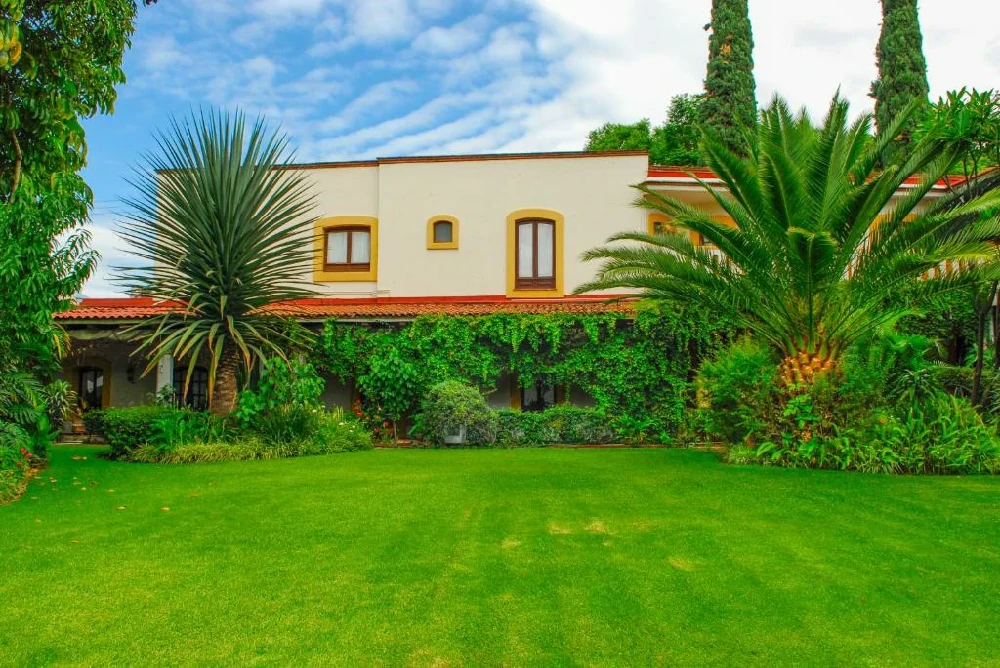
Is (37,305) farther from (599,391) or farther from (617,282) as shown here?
(599,391)

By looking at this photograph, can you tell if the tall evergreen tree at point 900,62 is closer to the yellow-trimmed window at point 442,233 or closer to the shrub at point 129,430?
the yellow-trimmed window at point 442,233

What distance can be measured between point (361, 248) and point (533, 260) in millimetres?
4567

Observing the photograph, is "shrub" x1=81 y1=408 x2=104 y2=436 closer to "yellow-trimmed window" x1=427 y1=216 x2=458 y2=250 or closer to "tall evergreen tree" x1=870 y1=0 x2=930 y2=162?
"yellow-trimmed window" x1=427 y1=216 x2=458 y2=250

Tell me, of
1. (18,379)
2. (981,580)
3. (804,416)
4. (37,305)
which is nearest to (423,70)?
(37,305)

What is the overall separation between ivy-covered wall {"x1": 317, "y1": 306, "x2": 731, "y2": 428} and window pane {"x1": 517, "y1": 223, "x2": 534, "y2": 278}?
3317 mm

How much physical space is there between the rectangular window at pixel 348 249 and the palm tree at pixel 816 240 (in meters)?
9.48

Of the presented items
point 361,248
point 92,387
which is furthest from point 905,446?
point 92,387

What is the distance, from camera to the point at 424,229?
19062 mm

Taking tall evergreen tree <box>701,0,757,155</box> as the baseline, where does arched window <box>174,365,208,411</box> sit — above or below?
below

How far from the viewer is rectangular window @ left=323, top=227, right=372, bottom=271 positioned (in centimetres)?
1933

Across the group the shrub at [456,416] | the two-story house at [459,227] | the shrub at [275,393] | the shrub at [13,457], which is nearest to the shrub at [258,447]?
the shrub at [275,393]

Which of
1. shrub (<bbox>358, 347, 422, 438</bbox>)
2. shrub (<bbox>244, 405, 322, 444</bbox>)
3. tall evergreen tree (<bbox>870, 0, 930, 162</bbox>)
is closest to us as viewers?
shrub (<bbox>244, 405, 322, 444</bbox>)

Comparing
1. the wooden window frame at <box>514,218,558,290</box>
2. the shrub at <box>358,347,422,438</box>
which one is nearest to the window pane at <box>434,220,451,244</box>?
the wooden window frame at <box>514,218,558,290</box>

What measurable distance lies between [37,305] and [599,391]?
34.5ft
